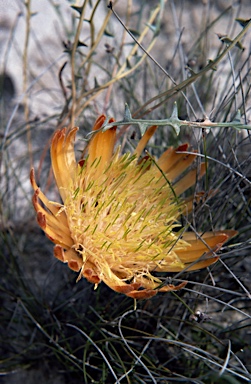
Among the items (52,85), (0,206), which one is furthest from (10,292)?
(52,85)

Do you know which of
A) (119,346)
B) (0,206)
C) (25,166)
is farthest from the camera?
(25,166)

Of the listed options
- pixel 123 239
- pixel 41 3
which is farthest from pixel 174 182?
pixel 41 3

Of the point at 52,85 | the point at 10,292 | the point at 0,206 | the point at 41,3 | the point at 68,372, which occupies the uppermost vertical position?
the point at 41,3

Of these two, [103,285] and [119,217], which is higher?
[119,217]

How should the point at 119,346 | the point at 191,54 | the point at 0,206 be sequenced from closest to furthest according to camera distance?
the point at 119,346 < the point at 0,206 < the point at 191,54

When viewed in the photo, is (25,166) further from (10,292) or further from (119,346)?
(119,346)

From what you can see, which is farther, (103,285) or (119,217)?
(103,285)

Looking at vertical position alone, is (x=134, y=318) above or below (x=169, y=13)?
below

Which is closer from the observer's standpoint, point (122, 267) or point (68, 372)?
point (122, 267)
